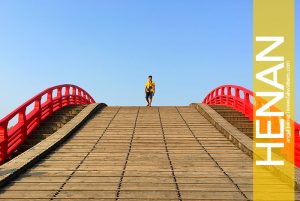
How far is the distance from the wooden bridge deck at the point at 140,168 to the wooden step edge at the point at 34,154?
16 centimetres

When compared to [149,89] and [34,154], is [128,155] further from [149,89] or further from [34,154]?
[149,89]

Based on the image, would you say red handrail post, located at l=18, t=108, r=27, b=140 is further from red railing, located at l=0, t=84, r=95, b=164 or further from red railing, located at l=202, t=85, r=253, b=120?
red railing, located at l=202, t=85, r=253, b=120

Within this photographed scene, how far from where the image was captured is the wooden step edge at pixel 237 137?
23.1 ft

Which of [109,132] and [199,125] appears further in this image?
[199,125]

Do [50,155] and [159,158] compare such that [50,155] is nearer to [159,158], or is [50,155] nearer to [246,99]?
[159,158]

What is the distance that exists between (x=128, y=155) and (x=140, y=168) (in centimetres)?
132

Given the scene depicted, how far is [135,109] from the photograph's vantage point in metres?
18.4

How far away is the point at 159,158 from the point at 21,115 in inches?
205

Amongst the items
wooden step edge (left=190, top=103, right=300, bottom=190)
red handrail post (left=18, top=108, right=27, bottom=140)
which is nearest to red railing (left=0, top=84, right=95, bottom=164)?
red handrail post (left=18, top=108, right=27, bottom=140)

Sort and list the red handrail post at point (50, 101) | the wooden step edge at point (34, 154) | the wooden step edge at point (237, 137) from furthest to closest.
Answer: the red handrail post at point (50, 101) < the wooden step edge at point (34, 154) < the wooden step edge at point (237, 137)

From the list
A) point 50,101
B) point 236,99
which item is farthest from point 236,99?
point 50,101

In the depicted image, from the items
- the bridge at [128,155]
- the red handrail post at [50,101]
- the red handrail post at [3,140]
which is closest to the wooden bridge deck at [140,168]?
the bridge at [128,155]

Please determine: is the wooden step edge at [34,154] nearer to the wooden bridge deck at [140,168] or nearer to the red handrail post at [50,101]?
the wooden bridge deck at [140,168]

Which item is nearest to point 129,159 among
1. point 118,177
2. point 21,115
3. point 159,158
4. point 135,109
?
point 159,158
